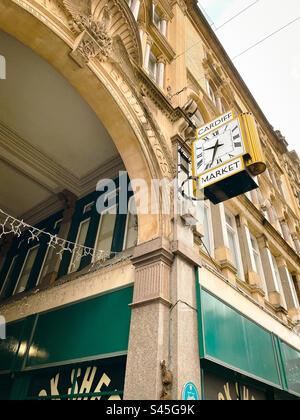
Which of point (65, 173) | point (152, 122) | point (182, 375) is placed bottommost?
point (182, 375)

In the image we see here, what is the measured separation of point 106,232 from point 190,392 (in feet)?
15.4

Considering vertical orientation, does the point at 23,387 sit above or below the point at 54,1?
below

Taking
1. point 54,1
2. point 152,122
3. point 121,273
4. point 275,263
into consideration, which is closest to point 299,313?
point 275,263

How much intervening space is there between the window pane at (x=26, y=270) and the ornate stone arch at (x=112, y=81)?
5.77 metres

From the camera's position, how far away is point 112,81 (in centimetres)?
612

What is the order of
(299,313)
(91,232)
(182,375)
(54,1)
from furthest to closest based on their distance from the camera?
(299,313) < (91,232) < (54,1) < (182,375)

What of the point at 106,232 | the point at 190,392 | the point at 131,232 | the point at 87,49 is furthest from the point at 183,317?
the point at 87,49

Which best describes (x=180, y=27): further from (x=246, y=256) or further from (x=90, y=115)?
(x=246, y=256)

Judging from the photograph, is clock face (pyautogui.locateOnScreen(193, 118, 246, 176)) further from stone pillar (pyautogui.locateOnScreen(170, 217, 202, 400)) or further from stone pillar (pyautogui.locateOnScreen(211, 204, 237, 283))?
stone pillar (pyautogui.locateOnScreen(211, 204, 237, 283))

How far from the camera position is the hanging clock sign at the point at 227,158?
5621mm

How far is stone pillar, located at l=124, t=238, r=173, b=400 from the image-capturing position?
414 cm

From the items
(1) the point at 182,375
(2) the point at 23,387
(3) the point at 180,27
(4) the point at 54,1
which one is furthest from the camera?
(3) the point at 180,27

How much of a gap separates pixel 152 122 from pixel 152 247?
9.92ft

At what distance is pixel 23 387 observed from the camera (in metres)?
6.62
